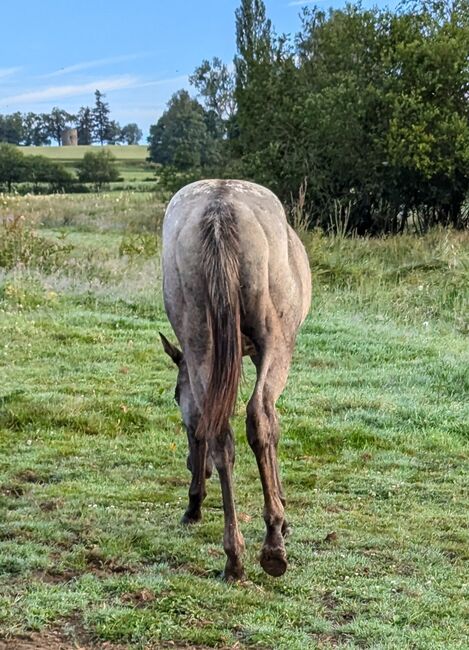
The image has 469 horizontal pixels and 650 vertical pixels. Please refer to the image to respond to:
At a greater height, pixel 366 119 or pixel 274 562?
pixel 366 119

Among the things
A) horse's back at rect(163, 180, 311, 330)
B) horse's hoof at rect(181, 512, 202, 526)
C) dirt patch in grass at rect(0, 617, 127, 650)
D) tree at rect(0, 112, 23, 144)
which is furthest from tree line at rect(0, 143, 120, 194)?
dirt patch in grass at rect(0, 617, 127, 650)

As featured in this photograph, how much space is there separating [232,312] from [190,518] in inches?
56.1

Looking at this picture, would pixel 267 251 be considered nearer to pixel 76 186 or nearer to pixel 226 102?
pixel 226 102

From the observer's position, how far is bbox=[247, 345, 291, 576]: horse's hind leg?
3713 millimetres

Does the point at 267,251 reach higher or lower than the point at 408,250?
higher

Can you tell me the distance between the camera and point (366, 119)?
68.6 feet

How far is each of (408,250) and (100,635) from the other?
13.0 meters

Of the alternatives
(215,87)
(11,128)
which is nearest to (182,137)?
(215,87)

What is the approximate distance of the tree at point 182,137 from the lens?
3144 cm

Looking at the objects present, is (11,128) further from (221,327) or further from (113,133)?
(221,327)

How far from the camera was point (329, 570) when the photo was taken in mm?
3893

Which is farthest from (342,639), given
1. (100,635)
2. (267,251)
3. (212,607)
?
(267,251)

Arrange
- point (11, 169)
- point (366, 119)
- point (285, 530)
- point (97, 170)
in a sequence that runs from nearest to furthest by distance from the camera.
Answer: point (285, 530), point (366, 119), point (11, 169), point (97, 170)

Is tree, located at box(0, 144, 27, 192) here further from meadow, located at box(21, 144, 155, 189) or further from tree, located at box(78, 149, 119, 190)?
meadow, located at box(21, 144, 155, 189)
